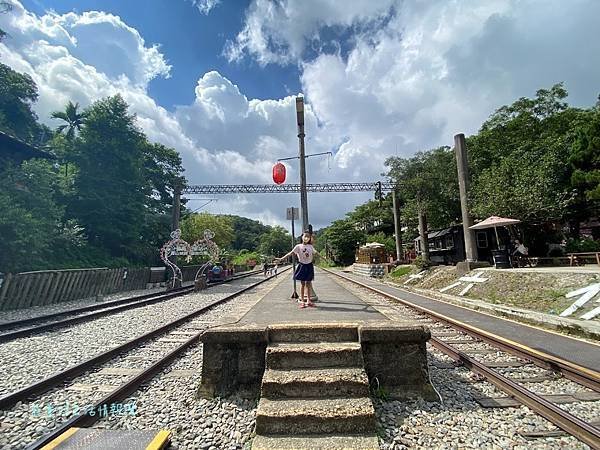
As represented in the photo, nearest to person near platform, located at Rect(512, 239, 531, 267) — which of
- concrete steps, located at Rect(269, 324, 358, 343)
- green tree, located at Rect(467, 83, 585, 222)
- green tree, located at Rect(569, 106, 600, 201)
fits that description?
green tree, located at Rect(467, 83, 585, 222)

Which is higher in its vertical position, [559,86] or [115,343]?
[559,86]

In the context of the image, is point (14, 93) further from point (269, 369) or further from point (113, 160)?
point (269, 369)

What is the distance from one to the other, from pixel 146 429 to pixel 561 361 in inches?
214

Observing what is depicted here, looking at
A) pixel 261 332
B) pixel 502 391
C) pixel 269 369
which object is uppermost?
pixel 261 332

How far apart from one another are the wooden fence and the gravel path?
15.8ft

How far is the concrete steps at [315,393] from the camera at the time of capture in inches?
98.0

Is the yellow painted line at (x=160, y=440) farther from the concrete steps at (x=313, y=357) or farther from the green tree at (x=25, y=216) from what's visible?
the green tree at (x=25, y=216)

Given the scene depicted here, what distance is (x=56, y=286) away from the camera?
12.2 metres

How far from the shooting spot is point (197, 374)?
13.5 ft

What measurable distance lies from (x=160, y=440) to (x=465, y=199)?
18266mm

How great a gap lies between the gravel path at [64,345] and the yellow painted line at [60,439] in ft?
6.38

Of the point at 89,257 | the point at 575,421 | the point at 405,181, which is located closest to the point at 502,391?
the point at 575,421

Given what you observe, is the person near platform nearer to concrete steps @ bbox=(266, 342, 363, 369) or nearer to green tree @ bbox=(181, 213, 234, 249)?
concrete steps @ bbox=(266, 342, 363, 369)

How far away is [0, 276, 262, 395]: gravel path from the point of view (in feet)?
14.1
